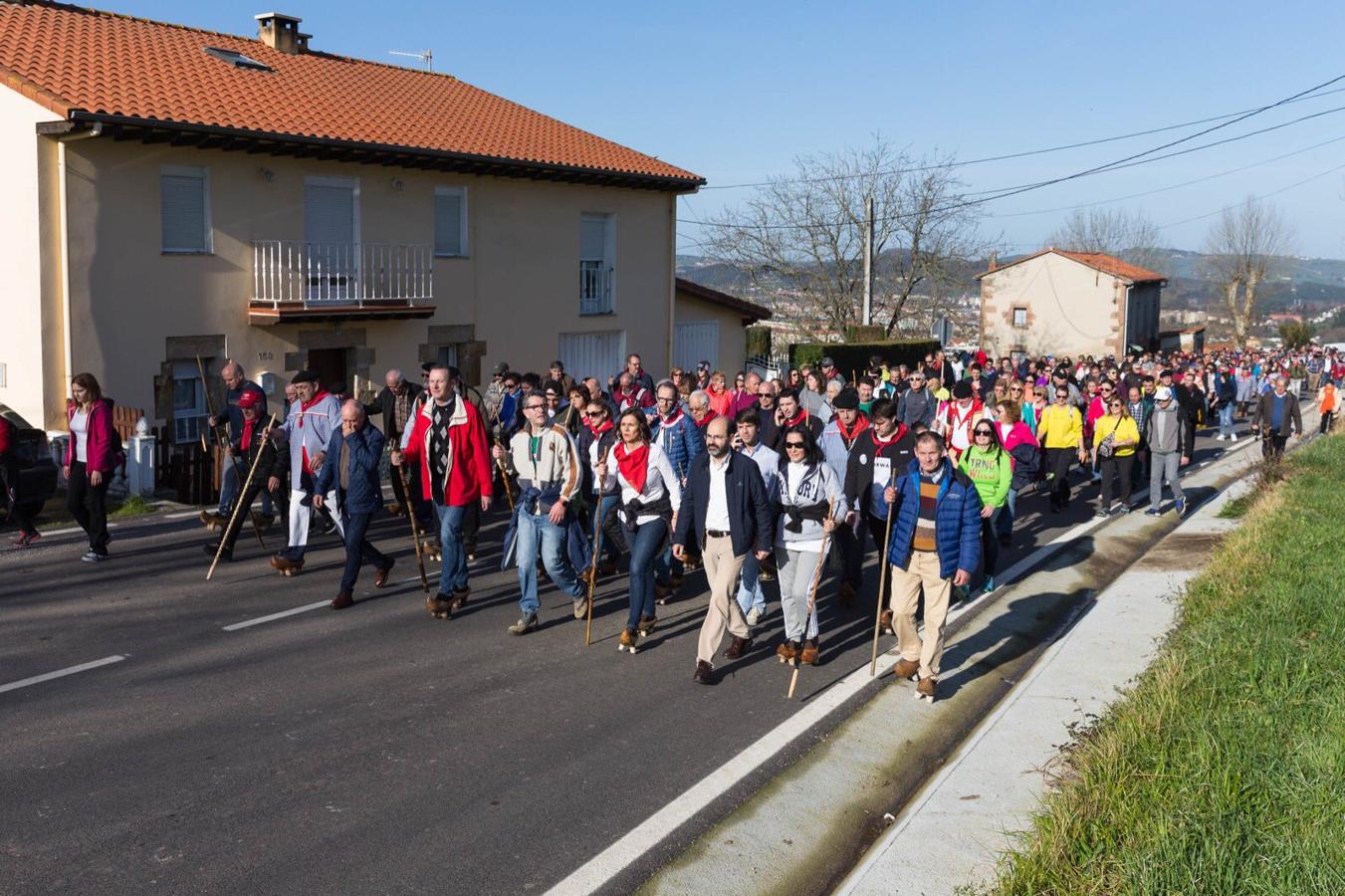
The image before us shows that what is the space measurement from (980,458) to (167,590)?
7.30 metres

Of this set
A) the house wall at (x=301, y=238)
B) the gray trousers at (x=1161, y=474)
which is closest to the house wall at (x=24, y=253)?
the house wall at (x=301, y=238)

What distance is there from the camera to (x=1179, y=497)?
51.3ft

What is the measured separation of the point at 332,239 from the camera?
19.5m

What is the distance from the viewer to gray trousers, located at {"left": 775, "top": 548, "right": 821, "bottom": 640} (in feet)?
27.3

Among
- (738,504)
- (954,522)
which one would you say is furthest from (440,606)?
(954,522)

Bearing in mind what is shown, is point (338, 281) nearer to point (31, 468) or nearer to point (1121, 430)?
point (31, 468)

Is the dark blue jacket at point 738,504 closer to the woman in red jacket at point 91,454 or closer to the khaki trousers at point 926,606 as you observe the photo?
the khaki trousers at point 926,606

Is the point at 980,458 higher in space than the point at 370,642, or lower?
higher

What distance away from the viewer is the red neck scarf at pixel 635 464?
29.0 feet

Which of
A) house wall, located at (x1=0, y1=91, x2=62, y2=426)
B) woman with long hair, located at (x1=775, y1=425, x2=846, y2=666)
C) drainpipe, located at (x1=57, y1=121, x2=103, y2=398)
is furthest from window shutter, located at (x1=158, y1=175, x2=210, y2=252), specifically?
woman with long hair, located at (x1=775, y1=425, x2=846, y2=666)

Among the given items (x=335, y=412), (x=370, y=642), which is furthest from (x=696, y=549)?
(x=335, y=412)

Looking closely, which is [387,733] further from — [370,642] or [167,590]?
[167,590]

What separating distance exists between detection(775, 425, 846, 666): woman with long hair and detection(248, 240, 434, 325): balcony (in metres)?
11.6

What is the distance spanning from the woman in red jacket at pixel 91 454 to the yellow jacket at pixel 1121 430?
443 inches
